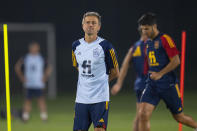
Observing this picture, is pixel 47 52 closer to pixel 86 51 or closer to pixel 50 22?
pixel 50 22

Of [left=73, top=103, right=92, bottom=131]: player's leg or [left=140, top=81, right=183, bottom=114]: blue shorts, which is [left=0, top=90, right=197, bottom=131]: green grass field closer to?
[left=140, top=81, right=183, bottom=114]: blue shorts

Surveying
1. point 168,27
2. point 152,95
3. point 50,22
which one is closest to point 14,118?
point 152,95

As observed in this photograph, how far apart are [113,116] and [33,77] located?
2270 mm

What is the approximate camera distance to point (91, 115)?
560 cm

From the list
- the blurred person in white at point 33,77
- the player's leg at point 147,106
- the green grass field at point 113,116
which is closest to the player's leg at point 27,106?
the blurred person in white at point 33,77

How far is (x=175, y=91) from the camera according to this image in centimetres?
641

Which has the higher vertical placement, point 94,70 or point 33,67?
point 94,70

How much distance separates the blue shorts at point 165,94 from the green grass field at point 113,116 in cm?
247

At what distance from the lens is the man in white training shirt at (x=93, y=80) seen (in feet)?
18.2

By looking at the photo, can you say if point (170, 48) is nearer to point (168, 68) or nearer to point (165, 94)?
point (168, 68)

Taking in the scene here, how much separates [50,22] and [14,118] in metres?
8.24

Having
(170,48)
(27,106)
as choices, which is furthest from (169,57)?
(27,106)

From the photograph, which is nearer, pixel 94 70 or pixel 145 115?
pixel 94 70

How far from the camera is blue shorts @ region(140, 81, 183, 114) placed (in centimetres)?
640
